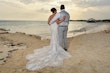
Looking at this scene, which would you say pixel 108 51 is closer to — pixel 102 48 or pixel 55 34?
pixel 102 48

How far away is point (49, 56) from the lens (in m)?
9.64

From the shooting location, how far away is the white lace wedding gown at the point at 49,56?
899cm

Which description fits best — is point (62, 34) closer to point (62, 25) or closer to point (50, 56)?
point (62, 25)

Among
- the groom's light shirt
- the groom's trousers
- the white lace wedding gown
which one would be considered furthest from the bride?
the groom's trousers

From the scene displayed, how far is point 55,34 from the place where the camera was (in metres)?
10.3

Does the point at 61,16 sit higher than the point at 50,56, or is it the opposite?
the point at 61,16

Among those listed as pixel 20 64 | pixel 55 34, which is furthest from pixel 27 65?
pixel 55 34

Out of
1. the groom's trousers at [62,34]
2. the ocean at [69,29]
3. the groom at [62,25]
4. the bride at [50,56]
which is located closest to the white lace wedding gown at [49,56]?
the bride at [50,56]

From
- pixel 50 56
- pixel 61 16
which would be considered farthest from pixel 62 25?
pixel 50 56

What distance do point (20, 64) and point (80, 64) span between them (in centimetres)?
290

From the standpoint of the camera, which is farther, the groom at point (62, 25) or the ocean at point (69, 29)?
the ocean at point (69, 29)

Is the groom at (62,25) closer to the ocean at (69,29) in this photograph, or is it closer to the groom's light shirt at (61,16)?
the groom's light shirt at (61,16)

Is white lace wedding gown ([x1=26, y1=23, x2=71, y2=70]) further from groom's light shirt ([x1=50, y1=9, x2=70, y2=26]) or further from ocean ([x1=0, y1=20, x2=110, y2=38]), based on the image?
ocean ([x1=0, y1=20, x2=110, y2=38])

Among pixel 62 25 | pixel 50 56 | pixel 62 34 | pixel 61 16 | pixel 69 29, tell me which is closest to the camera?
pixel 50 56
